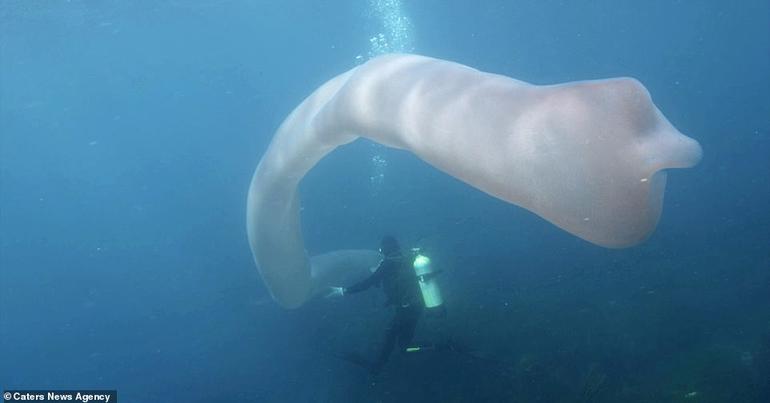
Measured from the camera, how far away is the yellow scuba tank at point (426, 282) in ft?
25.1

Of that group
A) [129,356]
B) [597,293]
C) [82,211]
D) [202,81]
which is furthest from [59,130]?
[597,293]

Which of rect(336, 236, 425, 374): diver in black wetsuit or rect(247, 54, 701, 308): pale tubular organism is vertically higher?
rect(247, 54, 701, 308): pale tubular organism

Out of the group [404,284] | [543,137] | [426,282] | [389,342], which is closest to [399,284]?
[404,284]

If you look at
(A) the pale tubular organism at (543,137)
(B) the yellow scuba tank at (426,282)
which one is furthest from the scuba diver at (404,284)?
(A) the pale tubular organism at (543,137)

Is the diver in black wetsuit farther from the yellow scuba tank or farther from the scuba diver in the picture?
the yellow scuba tank

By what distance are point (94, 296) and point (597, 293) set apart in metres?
18.0

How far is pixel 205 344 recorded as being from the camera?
12398 millimetres

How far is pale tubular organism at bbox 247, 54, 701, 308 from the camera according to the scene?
207 cm

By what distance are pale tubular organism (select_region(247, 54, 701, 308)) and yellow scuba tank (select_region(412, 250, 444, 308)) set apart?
4079mm

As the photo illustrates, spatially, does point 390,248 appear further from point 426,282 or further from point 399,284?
point 426,282

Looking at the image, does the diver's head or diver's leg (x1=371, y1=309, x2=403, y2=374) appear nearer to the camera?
the diver's head

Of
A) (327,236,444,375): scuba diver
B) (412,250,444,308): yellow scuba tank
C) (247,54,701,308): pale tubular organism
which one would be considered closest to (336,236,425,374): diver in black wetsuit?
(327,236,444,375): scuba diver

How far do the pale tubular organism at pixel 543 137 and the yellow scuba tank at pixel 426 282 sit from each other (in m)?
4.08

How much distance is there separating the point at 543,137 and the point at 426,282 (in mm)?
5535
